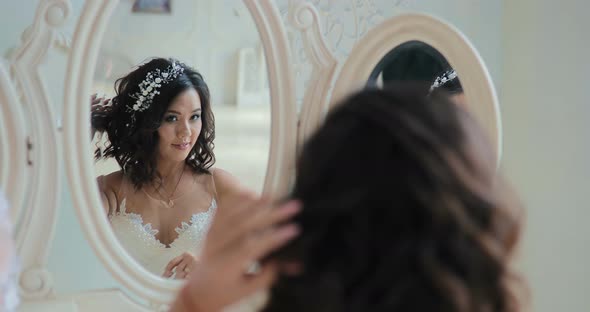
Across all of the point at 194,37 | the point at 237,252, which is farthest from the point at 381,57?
→ the point at 237,252

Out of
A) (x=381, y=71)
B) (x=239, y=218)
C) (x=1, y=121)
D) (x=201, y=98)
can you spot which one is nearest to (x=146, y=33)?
(x=201, y=98)

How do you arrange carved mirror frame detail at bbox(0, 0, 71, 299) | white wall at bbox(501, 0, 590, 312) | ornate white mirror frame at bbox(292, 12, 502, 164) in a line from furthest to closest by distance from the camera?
white wall at bbox(501, 0, 590, 312), ornate white mirror frame at bbox(292, 12, 502, 164), carved mirror frame detail at bbox(0, 0, 71, 299)

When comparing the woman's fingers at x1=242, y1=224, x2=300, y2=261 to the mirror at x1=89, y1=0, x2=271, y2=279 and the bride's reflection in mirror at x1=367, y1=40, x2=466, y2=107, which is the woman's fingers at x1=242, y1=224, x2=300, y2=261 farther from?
the bride's reflection in mirror at x1=367, y1=40, x2=466, y2=107

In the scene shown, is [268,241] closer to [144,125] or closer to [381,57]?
[144,125]

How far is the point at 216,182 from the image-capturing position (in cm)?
98

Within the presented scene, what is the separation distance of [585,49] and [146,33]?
84cm

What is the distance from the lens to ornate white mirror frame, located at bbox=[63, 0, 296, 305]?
90 centimetres

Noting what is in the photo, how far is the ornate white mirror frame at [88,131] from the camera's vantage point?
903 millimetres

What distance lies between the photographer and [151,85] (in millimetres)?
935

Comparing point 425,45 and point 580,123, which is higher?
point 425,45

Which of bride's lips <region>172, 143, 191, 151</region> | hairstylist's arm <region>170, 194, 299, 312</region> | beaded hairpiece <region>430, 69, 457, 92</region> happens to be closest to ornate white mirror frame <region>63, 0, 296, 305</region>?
bride's lips <region>172, 143, 191, 151</region>

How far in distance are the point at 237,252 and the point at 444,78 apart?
2.13 feet

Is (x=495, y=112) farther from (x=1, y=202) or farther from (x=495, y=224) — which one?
(x=1, y=202)

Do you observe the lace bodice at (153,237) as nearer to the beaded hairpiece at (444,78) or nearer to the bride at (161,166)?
the bride at (161,166)
